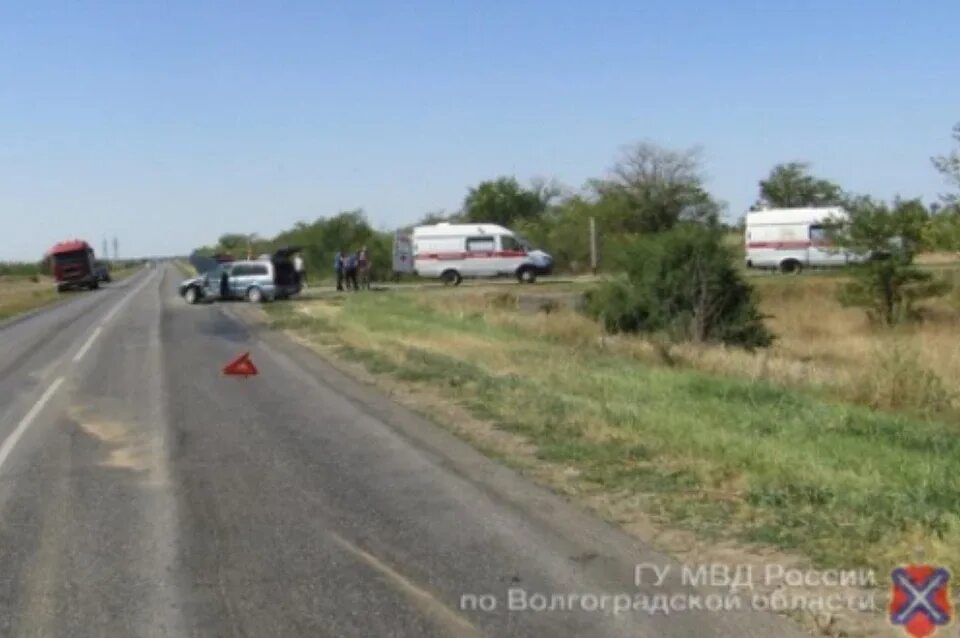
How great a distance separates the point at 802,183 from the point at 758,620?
367ft

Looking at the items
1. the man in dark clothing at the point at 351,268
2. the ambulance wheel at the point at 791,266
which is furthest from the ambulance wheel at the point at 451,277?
the ambulance wheel at the point at 791,266

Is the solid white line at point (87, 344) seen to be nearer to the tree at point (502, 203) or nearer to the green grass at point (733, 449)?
the green grass at point (733, 449)

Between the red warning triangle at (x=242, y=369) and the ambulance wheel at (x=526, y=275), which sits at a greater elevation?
the ambulance wheel at (x=526, y=275)

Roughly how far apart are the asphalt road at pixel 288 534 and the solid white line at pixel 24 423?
0.06 metres

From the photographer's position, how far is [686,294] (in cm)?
3500

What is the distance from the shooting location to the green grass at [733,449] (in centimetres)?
834

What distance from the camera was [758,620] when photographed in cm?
655

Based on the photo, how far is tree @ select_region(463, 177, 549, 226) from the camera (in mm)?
113438

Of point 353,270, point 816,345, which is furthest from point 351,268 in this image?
point 816,345

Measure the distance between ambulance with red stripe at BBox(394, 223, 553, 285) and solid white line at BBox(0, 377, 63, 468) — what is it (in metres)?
35.1

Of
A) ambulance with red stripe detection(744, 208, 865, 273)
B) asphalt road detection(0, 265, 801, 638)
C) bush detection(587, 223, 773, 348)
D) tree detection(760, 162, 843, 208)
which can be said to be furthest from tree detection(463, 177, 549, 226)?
asphalt road detection(0, 265, 801, 638)

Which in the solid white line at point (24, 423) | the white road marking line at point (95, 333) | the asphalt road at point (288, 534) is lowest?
the white road marking line at point (95, 333)

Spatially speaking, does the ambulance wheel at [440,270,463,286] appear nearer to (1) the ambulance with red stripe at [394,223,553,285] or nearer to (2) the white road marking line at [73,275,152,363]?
(1) the ambulance with red stripe at [394,223,553,285]

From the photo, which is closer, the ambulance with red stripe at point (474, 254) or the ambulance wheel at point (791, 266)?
the ambulance with red stripe at point (474, 254)
